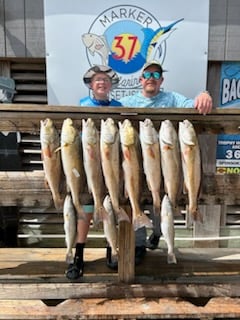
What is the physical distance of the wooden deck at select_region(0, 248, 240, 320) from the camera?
92.4 inches

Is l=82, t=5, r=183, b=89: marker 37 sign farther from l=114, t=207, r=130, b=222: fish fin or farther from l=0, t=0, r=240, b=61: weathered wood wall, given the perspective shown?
l=114, t=207, r=130, b=222: fish fin

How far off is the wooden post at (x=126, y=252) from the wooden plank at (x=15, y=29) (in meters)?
2.11

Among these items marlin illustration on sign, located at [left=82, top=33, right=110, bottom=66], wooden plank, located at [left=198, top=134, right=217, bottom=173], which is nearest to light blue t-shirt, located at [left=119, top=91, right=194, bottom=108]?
marlin illustration on sign, located at [left=82, top=33, right=110, bottom=66]

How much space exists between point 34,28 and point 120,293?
8.36 ft

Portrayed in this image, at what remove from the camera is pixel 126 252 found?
2525 millimetres

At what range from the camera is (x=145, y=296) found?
2500mm

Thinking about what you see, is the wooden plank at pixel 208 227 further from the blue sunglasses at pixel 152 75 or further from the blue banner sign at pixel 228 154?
the blue sunglasses at pixel 152 75

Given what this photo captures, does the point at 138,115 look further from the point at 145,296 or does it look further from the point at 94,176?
the point at 145,296

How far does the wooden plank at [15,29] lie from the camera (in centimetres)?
357

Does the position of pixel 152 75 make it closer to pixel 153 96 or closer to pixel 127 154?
pixel 153 96

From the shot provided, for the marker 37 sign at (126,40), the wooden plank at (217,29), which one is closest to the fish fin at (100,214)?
the marker 37 sign at (126,40)

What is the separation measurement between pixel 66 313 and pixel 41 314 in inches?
6.1

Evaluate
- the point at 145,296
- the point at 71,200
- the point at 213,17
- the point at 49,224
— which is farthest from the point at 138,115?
the point at 49,224

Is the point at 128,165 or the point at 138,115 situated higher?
the point at 138,115
